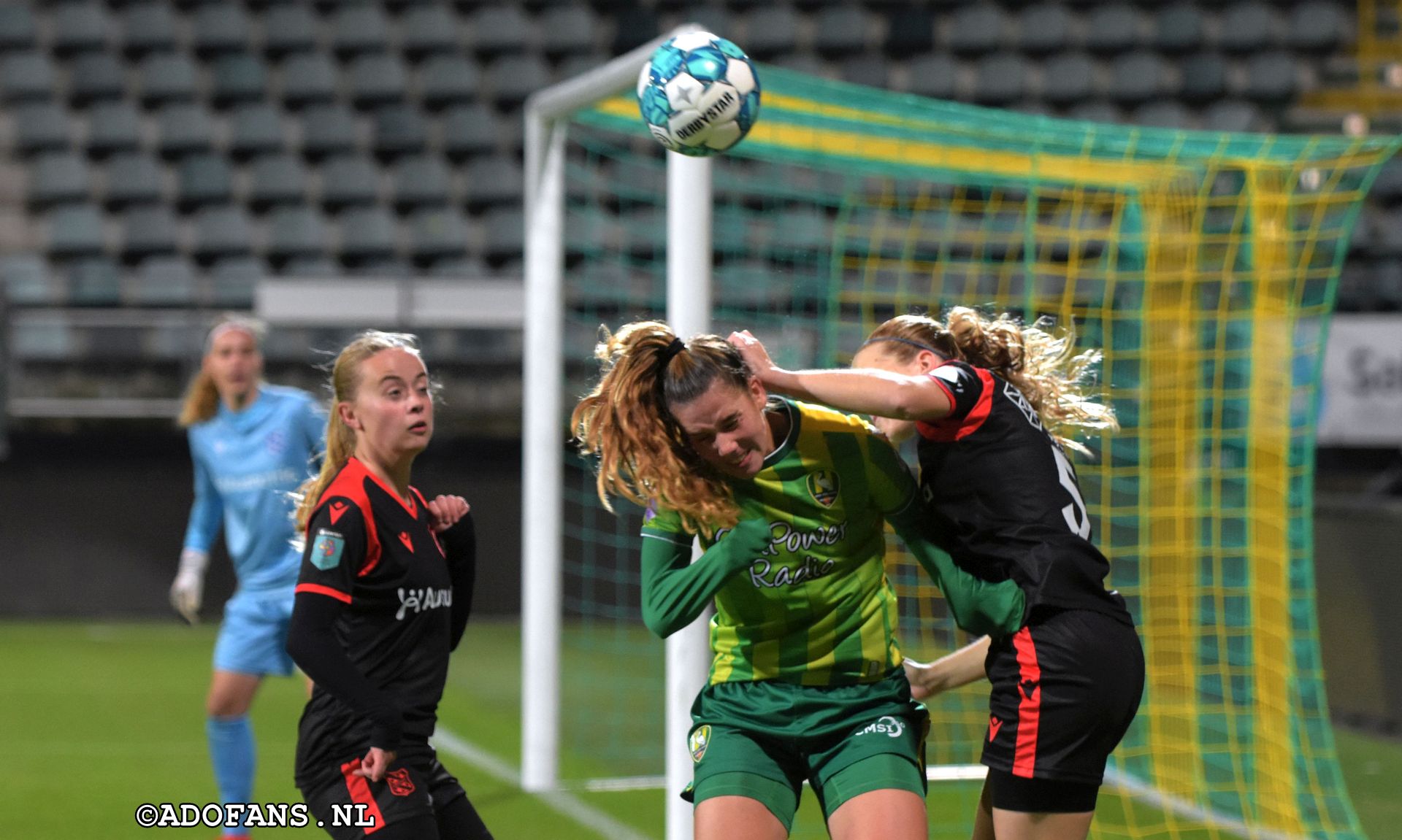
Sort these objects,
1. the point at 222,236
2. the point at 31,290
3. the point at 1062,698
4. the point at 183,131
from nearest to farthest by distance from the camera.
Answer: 1. the point at 1062,698
2. the point at 31,290
3. the point at 222,236
4. the point at 183,131

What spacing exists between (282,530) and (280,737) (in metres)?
2.37

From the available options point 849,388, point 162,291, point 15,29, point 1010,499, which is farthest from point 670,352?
point 15,29

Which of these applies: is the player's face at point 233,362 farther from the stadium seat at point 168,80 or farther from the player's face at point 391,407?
the stadium seat at point 168,80

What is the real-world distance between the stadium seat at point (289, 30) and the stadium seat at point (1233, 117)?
26.6 feet

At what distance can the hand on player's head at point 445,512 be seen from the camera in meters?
3.22

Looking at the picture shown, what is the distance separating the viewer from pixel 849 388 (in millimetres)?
2887

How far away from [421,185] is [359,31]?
1.74 metres

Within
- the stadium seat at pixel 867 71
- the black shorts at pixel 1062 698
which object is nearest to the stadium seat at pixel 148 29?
the stadium seat at pixel 867 71

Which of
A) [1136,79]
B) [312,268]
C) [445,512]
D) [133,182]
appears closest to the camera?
[445,512]

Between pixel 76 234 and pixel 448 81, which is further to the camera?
pixel 448 81

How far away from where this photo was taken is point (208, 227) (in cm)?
1413

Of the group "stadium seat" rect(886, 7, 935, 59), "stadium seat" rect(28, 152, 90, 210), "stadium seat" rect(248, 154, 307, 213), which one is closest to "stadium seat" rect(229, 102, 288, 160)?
"stadium seat" rect(248, 154, 307, 213)

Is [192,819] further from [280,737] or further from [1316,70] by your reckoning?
[1316,70]

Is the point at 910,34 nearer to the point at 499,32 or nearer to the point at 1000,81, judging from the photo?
the point at 1000,81
